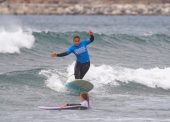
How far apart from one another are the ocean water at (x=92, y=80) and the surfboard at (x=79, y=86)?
0.19 meters

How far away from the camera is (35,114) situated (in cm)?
1588

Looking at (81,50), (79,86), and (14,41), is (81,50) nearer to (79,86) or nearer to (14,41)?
(79,86)

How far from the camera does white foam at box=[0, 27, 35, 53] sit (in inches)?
1112

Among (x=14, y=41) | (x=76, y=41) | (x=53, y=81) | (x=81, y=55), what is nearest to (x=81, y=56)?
(x=81, y=55)

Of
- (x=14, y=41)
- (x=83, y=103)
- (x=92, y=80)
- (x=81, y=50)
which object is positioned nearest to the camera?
(x=83, y=103)

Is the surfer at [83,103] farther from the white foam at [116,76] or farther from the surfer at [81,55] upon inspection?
the white foam at [116,76]

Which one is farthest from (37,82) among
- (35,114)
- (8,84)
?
(35,114)

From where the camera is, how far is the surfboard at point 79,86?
18.1m

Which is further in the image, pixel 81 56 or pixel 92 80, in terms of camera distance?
pixel 92 80

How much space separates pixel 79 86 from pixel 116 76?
358 cm

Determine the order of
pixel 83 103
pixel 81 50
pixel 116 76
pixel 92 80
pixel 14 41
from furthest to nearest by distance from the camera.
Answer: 1. pixel 14 41
2. pixel 116 76
3. pixel 92 80
4. pixel 81 50
5. pixel 83 103

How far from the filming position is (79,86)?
59.7ft

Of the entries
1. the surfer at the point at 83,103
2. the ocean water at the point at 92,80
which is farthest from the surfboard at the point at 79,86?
the surfer at the point at 83,103

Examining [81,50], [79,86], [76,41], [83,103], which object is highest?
[76,41]
